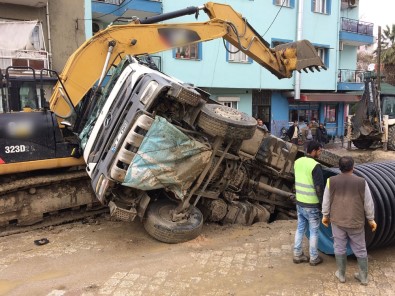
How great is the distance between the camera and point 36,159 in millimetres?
6629

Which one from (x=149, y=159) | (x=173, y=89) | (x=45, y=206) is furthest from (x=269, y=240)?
(x=45, y=206)

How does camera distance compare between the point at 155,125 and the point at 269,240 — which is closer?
the point at 155,125

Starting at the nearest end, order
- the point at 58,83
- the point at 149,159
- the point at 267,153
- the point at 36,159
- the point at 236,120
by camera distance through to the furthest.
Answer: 1. the point at 149,159
2. the point at 236,120
3. the point at 36,159
4. the point at 58,83
5. the point at 267,153

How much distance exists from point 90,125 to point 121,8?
493 inches

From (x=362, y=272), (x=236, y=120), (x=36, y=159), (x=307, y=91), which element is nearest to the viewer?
(x=362, y=272)

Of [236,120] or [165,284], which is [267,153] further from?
[165,284]

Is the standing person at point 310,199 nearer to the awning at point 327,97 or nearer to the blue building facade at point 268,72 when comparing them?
the blue building facade at point 268,72

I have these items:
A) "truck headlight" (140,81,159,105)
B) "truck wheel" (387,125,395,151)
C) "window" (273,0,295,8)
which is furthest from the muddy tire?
"window" (273,0,295,8)

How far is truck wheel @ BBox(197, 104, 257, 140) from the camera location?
230 inches

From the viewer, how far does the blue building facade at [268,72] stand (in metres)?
19.2

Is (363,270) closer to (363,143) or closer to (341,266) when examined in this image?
(341,266)

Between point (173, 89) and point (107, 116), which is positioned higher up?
point (173, 89)

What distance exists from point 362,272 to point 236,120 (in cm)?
258

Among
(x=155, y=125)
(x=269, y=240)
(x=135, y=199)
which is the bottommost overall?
(x=269, y=240)
